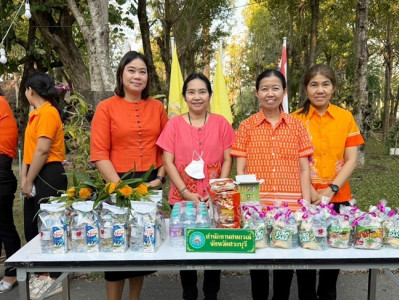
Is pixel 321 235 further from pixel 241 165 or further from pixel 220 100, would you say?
pixel 220 100

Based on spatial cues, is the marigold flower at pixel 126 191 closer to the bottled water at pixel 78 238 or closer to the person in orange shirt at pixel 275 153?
the bottled water at pixel 78 238

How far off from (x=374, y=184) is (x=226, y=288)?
5.67 m

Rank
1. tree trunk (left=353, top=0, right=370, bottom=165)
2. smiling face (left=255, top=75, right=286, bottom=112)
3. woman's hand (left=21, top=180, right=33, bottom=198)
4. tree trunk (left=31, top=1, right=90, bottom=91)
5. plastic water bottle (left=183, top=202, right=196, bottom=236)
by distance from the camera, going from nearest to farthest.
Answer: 1. plastic water bottle (left=183, top=202, right=196, bottom=236)
2. smiling face (left=255, top=75, right=286, bottom=112)
3. woman's hand (left=21, top=180, right=33, bottom=198)
4. tree trunk (left=353, top=0, right=370, bottom=165)
5. tree trunk (left=31, top=1, right=90, bottom=91)

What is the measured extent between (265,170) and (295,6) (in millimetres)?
13851

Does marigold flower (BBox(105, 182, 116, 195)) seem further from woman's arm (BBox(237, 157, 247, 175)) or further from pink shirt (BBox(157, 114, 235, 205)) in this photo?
woman's arm (BBox(237, 157, 247, 175))

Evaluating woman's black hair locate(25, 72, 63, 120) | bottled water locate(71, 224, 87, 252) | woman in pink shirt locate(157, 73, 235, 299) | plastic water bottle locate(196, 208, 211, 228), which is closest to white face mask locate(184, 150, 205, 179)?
woman in pink shirt locate(157, 73, 235, 299)

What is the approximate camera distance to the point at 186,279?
2734mm

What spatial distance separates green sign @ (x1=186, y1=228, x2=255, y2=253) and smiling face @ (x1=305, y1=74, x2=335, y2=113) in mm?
1152

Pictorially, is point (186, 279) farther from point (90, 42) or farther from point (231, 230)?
point (90, 42)

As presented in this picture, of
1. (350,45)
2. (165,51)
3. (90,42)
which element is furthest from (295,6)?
(90,42)

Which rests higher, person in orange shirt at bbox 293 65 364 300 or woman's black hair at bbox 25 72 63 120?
woman's black hair at bbox 25 72 63 120

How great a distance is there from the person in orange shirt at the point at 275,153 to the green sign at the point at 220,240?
602 millimetres

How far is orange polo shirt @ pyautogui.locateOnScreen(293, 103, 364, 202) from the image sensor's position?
102 inches

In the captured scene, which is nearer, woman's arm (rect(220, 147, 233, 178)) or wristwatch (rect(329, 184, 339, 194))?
wristwatch (rect(329, 184, 339, 194))
